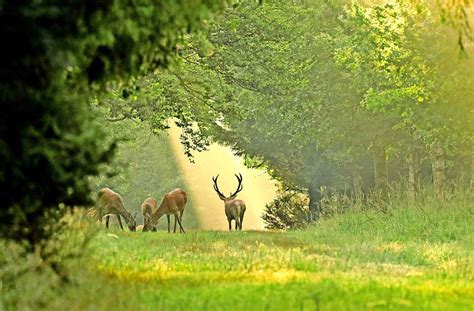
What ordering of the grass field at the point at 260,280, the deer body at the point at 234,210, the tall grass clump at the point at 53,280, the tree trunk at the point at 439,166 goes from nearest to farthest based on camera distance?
the tall grass clump at the point at 53,280
the grass field at the point at 260,280
the tree trunk at the point at 439,166
the deer body at the point at 234,210

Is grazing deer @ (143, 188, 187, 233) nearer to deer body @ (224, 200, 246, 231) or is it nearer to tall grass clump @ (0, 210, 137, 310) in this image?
deer body @ (224, 200, 246, 231)

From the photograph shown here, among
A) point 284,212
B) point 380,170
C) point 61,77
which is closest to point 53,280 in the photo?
point 61,77

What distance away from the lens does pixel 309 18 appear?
38625 mm

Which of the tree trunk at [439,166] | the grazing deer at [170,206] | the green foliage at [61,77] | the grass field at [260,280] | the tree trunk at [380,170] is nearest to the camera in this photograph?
the green foliage at [61,77]

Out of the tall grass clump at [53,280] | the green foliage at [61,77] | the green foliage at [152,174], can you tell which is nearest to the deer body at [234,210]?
the tall grass clump at [53,280]

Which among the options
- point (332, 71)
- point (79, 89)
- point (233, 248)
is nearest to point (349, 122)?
point (332, 71)

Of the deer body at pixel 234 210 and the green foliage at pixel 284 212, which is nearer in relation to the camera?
the deer body at pixel 234 210

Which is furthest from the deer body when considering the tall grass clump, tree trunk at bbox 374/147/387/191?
the tall grass clump

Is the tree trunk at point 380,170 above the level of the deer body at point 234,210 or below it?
above

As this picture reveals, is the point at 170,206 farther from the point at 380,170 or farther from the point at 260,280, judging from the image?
the point at 260,280

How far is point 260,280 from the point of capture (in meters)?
11.9

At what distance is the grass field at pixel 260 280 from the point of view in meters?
9.16

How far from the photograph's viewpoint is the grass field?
9.16 m

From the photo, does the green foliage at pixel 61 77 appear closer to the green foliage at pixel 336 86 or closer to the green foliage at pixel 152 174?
the green foliage at pixel 336 86
